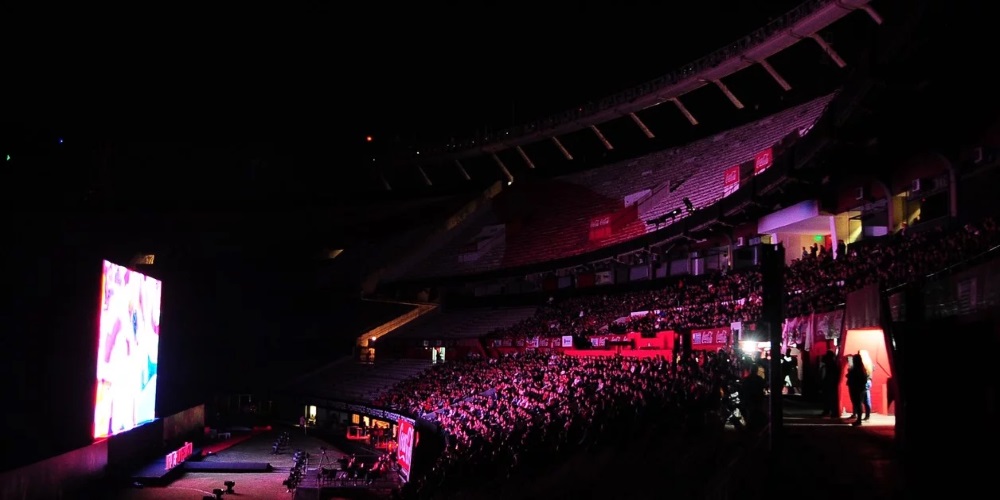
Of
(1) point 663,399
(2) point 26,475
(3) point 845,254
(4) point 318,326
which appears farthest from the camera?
(4) point 318,326

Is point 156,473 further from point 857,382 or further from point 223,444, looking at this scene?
point 857,382

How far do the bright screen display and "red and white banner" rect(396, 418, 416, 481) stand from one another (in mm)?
7132

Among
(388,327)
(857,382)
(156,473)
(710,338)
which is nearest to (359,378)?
(388,327)

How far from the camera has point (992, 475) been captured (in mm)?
7887

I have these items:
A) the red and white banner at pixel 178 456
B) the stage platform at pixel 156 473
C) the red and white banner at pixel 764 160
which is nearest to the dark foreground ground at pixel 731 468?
the stage platform at pixel 156 473

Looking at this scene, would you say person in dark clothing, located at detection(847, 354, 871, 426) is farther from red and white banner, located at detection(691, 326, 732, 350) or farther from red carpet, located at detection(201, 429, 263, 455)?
red carpet, located at detection(201, 429, 263, 455)

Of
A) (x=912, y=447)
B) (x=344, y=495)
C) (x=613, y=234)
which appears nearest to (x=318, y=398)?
(x=613, y=234)

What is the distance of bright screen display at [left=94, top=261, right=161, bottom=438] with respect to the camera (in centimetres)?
1894

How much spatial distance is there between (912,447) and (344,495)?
14.6 meters

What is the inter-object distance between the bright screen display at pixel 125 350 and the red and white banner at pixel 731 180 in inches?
765

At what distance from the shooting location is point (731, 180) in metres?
30.3

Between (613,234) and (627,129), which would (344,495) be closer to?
(613,234)

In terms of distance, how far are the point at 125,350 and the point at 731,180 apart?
2087cm

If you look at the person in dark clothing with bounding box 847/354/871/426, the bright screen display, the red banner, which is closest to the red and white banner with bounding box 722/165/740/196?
the red banner
